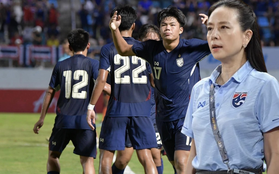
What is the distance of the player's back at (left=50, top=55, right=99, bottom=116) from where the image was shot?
6.56 meters

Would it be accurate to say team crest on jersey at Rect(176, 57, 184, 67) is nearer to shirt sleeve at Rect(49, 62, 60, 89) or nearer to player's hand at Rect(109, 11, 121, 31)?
player's hand at Rect(109, 11, 121, 31)

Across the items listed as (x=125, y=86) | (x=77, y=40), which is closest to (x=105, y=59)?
(x=125, y=86)

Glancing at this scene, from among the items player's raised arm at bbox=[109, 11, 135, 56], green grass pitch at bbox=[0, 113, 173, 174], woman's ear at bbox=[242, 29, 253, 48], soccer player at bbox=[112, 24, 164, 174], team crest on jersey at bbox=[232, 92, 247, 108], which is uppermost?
woman's ear at bbox=[242, 29, 253, 48]

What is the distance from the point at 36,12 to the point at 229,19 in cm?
2312

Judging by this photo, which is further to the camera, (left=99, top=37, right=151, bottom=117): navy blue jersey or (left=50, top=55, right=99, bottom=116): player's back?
(left=50, top=55, right=99, bottom=116): player's back

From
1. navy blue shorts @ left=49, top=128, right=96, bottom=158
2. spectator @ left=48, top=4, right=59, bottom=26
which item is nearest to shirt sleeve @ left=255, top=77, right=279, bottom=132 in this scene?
navy blue shorts @ left=49, top=128, right=96, bottom=158

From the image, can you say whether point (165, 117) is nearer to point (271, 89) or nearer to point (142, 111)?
point (142, 111)

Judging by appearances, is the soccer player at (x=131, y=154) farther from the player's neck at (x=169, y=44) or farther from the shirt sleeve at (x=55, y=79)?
the shirt sleeve at (x=55, y=79)

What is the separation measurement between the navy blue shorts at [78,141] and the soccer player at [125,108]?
0.21 meters

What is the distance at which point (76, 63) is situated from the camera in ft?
21.7

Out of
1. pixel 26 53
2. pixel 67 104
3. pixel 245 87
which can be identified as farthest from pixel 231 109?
pixel 26 53

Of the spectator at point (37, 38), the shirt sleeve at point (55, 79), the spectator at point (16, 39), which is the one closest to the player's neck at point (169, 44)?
the shirt sleeve at point (55, 79)

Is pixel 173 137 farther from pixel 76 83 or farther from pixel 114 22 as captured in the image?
pixel 114 22

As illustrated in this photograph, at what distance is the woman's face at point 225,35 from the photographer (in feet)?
8.00
